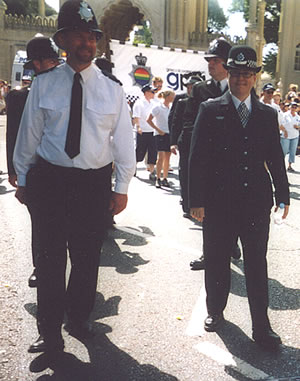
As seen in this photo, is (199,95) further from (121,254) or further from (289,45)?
(289,45)

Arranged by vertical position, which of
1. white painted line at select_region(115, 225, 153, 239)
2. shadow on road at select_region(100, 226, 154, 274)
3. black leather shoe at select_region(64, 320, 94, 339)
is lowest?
white painted line at select_region(115, 225, 153, 239)

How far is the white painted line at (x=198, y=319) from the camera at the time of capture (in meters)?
3.79

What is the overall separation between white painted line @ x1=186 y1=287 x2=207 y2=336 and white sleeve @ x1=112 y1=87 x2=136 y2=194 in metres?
1.23

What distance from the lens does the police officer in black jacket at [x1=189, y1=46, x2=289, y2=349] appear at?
Result: 138 inches

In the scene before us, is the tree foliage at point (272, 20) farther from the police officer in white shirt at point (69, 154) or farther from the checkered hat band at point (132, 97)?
the police officer in white shirt at point (69, 154)

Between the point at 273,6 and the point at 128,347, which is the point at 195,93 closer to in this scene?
the point at 128,347

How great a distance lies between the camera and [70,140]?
3.13 m

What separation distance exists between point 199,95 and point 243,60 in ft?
6.53

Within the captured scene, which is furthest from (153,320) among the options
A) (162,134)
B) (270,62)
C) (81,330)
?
(270,62)

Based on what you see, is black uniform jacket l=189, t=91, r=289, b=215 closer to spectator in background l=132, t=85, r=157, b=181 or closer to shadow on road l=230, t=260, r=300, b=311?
shadow on road l=230, t=260, r=300, b=311

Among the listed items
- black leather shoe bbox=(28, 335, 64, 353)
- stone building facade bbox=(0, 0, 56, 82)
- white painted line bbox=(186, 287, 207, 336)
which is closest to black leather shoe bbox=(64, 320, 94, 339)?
black leather shoe bbox=(28, 335, 64, 353)

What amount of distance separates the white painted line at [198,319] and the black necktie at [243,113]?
62.4 inches

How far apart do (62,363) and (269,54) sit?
54977mm

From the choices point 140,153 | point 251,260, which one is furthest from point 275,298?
point 140,153
